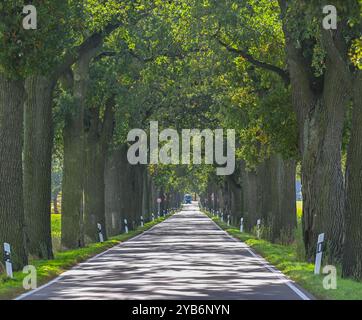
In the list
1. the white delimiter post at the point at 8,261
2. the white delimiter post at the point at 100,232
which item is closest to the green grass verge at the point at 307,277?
the white delimiter post at the point at 8,261

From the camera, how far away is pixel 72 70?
119 ft

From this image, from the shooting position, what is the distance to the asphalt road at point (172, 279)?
669 inches

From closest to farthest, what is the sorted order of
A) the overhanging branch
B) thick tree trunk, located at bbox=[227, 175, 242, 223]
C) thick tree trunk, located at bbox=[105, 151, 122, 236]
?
the overhanging branch < thick tree trunk, located at bbox=[105, 151, 122, 236] < thick tree trunk, located at bbox=[227, 175, 242, 223]

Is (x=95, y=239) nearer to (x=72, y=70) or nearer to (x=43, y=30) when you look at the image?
(x=72, y=70)

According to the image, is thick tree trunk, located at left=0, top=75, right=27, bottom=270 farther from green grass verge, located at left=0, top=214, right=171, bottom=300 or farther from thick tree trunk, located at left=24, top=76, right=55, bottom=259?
thick tree trunk, located at left=24, top=76, right=55, bottom=259

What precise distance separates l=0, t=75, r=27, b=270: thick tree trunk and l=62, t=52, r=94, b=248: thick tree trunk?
10.6 metres

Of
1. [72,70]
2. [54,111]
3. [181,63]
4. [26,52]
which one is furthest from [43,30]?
[181,63]

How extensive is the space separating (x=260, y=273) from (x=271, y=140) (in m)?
11.5

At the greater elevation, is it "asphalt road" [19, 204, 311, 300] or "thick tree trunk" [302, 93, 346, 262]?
"thick tree trunk" [302, 93, 346, 262]

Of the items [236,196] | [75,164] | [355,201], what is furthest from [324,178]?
[236,196]

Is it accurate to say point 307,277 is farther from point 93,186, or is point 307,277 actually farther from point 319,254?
point 93,186

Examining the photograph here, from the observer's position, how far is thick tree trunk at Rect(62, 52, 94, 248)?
33531mm

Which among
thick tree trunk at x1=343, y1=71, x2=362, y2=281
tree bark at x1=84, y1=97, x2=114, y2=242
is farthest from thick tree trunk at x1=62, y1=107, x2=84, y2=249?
thick tree trunk at x1=343, y1=71, x2=362, y2=281

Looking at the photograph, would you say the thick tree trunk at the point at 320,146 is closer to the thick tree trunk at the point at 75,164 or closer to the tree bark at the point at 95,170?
the thick tree trunk at the point at 75,164
